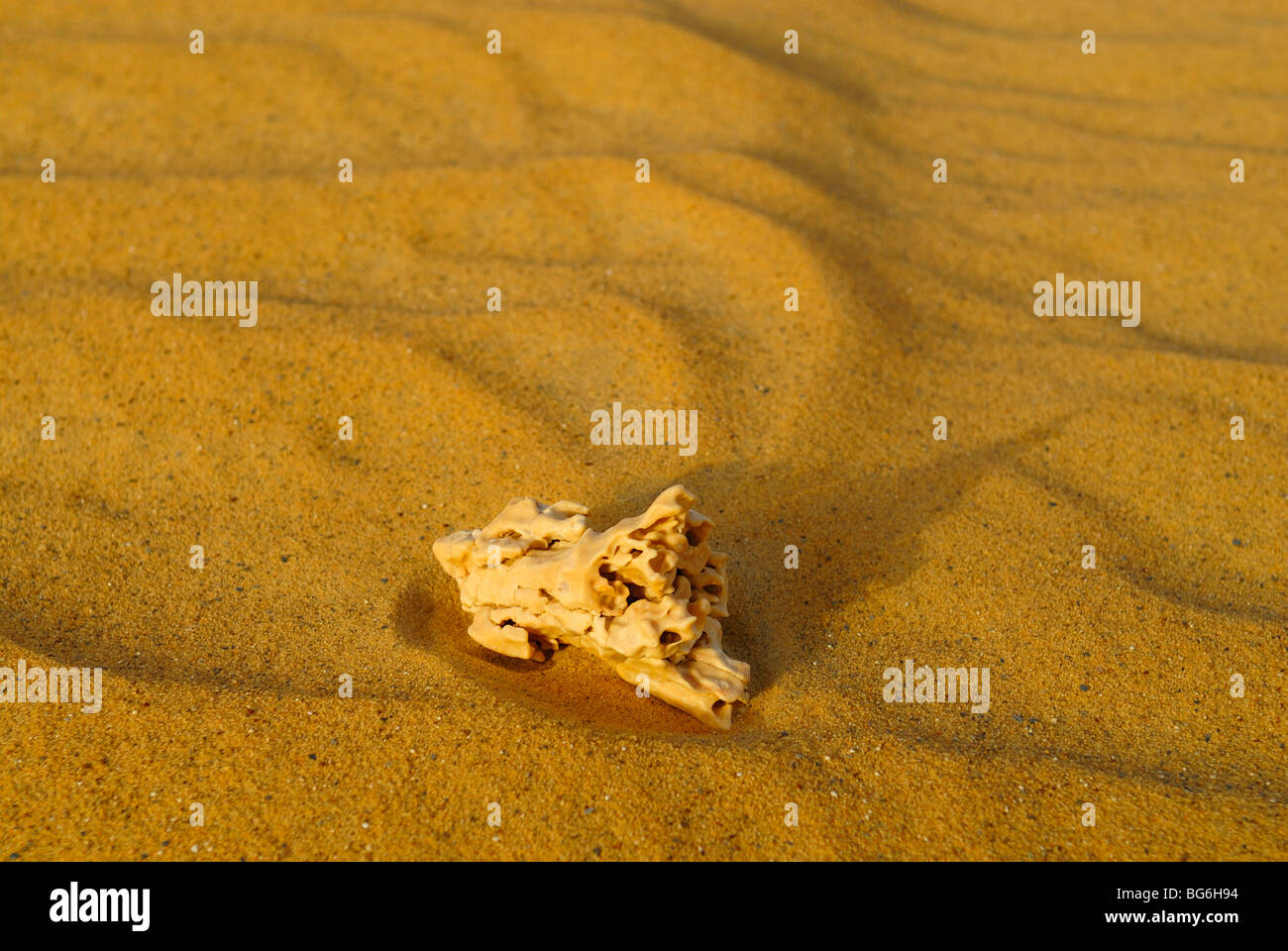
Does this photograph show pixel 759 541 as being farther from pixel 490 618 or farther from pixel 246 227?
pixel 246 227

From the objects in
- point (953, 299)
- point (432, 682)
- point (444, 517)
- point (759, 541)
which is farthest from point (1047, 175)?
point (432, 682)

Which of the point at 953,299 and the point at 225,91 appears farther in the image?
the point at 225,91

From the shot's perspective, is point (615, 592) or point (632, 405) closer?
point (615, 592)

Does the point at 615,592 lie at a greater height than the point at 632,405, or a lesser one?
lesser
